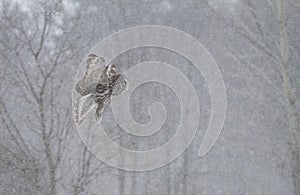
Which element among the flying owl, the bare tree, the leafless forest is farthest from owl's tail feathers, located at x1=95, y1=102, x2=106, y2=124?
the bare tree

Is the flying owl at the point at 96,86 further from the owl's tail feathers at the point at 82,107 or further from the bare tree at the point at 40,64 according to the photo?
the bare tree at the point at 40,64

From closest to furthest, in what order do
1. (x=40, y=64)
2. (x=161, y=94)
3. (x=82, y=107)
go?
(x=82, y=107)
(x=40, y=64)
(x=161, y=94)

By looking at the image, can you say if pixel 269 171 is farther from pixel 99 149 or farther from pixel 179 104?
pixel 99 149

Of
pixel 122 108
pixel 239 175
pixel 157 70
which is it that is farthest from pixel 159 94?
pixel 239 175

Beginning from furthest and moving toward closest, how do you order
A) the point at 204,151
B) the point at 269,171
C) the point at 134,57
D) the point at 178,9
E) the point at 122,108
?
1. the point at 269,171
2. the point at 204,151
3. the point at 178,9
4. the point at 134,57
5. the point at 122,108

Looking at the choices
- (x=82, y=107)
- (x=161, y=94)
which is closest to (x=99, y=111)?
(x=82, y=107)

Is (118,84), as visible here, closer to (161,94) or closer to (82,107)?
(82,107)

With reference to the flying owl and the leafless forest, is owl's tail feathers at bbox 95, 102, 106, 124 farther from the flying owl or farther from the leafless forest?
the leafless forest

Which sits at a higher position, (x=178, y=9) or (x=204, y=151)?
(x=178, y=9)
